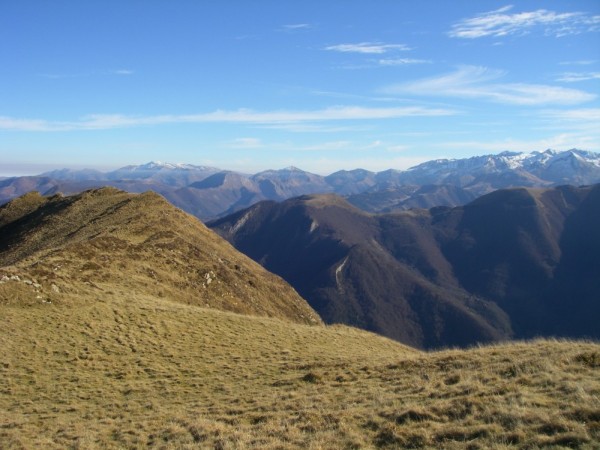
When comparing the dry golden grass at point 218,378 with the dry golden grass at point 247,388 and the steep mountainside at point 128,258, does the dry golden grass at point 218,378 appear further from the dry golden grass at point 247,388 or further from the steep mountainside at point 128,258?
the steep mountainside at point 128,258

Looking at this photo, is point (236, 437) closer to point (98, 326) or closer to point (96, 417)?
point (96, 417)

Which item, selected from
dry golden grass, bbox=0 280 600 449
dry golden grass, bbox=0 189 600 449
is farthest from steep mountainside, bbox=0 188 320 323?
dry golden grass, bbox=0 280 600 449

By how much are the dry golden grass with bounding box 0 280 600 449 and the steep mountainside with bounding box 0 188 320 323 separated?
4.42m

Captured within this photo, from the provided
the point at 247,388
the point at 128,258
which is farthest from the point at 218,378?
the point at 128,258

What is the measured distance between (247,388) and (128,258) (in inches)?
1251

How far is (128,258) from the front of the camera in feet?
163

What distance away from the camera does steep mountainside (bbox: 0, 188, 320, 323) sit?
132 feet

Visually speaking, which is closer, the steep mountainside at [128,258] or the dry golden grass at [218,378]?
the dry golden grass at [218,378]

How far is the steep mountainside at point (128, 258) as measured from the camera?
132 ft

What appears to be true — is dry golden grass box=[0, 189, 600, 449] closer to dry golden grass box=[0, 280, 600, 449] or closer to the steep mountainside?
dry golden grass box=[0, 280, 600, 449]

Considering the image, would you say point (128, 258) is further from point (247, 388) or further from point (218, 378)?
point (247, 388)

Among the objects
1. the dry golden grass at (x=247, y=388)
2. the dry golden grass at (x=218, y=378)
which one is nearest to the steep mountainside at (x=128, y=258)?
the dry golden grass at (x=218, y=378)

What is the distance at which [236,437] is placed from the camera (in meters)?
15.2

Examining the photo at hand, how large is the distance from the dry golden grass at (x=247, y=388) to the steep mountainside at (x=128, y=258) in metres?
4.42
